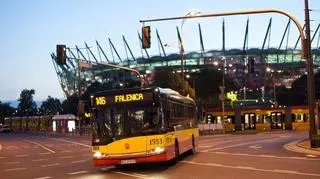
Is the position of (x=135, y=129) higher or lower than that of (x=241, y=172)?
higher

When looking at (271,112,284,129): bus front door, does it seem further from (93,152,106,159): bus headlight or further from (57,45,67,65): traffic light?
(93,152,106,159): bus headlight

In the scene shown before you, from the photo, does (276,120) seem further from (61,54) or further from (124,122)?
(124,122)

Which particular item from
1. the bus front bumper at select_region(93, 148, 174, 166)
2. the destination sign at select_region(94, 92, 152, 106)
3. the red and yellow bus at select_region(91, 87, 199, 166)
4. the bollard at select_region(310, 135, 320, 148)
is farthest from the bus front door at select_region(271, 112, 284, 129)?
the bus front bumper at select_region(93, 148, 174, 166)

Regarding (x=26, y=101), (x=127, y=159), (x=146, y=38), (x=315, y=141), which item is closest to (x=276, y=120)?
(x=315, y=141)

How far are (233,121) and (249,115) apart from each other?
83.5 inches

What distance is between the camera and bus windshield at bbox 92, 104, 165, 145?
19.0 meters

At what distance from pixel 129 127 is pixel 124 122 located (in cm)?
24

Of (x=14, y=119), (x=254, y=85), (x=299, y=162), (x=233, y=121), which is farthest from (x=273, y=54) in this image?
(x=299, y=162)

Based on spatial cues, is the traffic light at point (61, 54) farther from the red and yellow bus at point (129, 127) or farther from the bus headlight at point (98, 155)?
the bus headlight at point (98, 155)

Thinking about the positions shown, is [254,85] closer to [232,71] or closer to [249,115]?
[232,71]

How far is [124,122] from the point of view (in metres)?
19.1

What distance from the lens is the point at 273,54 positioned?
597 ft

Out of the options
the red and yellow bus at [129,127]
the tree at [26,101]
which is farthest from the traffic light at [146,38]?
the tree at [26,101]

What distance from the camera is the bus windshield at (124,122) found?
19.0 metres
